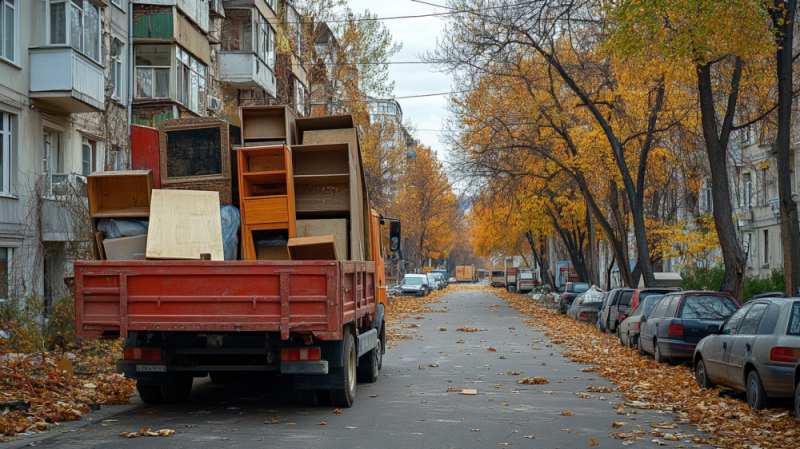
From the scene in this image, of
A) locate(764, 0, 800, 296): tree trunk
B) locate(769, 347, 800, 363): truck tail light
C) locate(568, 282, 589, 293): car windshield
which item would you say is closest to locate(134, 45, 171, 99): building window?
locate(764, 0, 800, 296): tree trunk

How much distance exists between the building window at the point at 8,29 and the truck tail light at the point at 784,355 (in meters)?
17.0

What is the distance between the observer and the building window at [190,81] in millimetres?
27156

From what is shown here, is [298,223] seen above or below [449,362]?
above

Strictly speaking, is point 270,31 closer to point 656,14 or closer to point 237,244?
point 656,14

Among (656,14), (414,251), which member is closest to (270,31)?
(656,14)

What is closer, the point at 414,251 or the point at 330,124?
the point at 330,124

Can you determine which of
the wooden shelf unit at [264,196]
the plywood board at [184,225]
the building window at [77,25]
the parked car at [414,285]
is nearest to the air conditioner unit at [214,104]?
the building window at [77,25]

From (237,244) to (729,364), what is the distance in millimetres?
6701

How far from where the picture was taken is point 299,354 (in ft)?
31.0

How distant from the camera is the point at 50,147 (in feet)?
70.3

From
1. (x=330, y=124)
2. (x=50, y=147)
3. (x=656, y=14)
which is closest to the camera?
(x=330, y=124)

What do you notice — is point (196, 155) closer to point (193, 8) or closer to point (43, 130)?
point (43, 130)

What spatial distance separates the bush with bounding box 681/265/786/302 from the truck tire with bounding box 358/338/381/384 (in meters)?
14.5

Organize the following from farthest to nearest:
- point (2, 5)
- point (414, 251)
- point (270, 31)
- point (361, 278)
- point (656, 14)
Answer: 1. point (414, 251)
2. point (270, 31)
3. point (2, 5)
4. point (656, 14)
5. point (361, 278)
